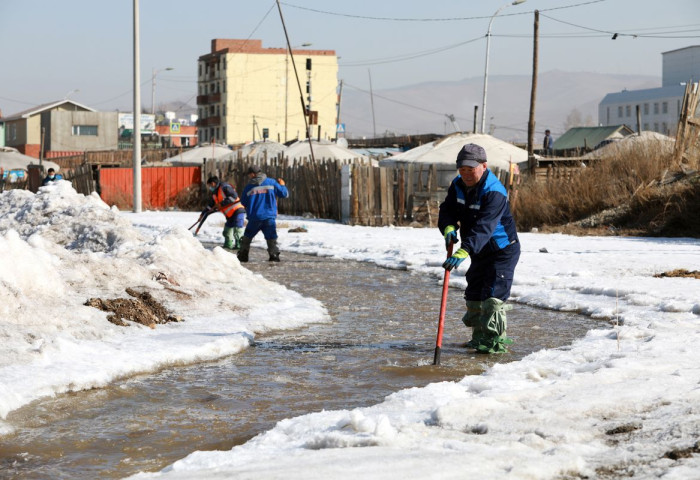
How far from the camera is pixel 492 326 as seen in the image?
7.70 metres

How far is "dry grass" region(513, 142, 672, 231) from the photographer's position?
23875 millimetres

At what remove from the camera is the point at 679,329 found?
825cm

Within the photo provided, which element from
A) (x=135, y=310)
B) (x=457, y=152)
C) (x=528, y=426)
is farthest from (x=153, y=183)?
(x=528, y=426)

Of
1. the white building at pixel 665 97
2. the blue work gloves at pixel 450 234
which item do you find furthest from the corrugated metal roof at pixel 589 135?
the blue work gloves at pixel 450 234

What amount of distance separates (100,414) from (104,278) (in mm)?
3851

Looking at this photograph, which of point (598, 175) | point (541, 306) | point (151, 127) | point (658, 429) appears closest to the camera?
point (658, 429)

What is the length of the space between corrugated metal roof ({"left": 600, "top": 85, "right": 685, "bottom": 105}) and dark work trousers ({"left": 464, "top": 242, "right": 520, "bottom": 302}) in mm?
97815

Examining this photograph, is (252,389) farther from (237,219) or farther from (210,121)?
(210,121)

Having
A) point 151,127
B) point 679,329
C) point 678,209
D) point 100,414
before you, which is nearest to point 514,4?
point 678,209

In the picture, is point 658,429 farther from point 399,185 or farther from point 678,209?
point 399,185

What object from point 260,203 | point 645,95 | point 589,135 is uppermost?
point 645,95

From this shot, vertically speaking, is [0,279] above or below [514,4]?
below

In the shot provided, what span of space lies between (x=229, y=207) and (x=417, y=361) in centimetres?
1042

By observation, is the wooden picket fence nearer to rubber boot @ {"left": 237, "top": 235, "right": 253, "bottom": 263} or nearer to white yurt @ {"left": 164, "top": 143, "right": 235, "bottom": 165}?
rubber boot @ {"left": 237, "top": 235, "right": 253, "bottom": 263}
